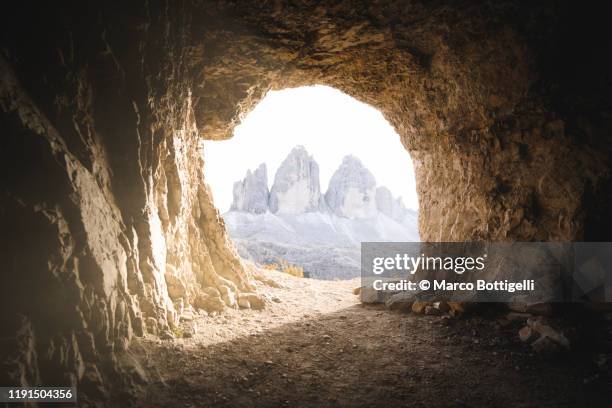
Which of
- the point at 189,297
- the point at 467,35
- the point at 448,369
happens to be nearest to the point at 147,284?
the point at 189,297

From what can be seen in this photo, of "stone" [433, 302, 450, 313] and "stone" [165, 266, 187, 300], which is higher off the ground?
"stone" [165, 266, 187, 300]

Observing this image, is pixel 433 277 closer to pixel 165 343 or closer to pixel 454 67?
pixel 454 67

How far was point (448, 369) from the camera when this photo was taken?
15.0ft

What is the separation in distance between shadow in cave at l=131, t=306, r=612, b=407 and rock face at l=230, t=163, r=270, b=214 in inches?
2968

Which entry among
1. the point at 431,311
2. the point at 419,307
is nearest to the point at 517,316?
the point at 431,311

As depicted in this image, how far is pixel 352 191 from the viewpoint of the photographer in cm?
8956

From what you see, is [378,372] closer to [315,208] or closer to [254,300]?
[254,300]

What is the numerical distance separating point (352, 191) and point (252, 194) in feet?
97.8

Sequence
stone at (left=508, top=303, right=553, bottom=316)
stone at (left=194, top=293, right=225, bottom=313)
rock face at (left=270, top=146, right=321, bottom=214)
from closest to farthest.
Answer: stone at (left=508, top=303, right=553, bottom=316), stone at (left=194, top=293, right=225, bottom=313), rock face at (left=270, top=146, right=321, bottom=214)

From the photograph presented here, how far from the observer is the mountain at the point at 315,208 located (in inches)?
2849

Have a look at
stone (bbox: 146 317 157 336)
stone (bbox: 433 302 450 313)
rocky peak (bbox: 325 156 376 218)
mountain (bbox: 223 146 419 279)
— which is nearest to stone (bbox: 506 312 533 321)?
stone (bbox: 433 302 450 313)

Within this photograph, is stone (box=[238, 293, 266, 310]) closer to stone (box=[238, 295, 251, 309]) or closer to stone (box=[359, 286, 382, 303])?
→ stone (box=[238, 295, 251, 309])

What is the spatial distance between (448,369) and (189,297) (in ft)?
17.4

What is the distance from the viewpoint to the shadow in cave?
3816 mm
